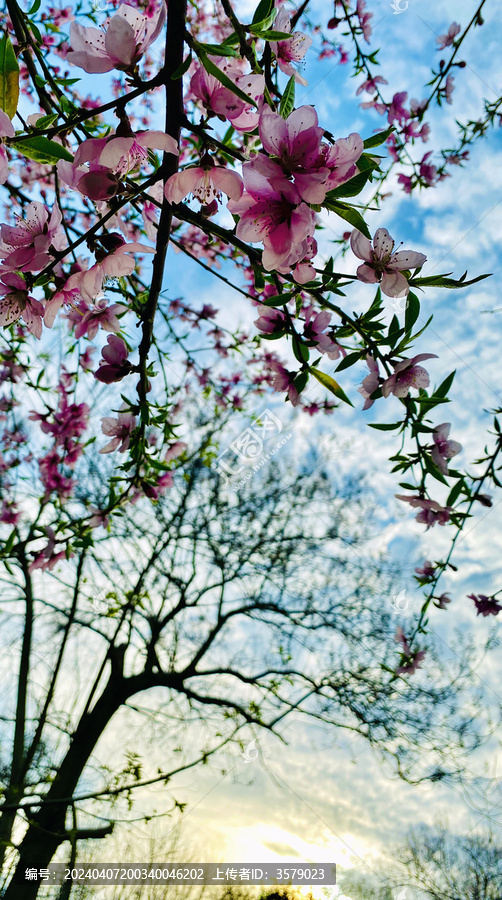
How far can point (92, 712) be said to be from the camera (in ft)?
18.1

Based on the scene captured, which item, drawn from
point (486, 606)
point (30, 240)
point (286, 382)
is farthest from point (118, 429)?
point (486, 606)

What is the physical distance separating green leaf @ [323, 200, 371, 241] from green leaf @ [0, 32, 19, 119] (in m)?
0.36

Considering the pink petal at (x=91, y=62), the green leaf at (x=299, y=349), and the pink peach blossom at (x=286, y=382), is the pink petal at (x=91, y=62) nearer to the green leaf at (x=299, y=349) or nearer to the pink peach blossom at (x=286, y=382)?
the green leaf at (x=299, y=349)

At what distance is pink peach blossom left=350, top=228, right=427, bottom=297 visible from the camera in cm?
68

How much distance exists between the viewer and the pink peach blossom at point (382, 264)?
68 centimetres

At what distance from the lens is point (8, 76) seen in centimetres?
51

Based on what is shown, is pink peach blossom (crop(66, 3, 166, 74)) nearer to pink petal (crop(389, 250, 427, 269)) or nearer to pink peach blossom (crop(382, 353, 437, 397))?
pink petal (crop(389, 250, 427, 269))

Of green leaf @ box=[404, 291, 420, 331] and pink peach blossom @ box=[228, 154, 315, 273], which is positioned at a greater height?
green leaf @ box=[404, 291, 420, 331]

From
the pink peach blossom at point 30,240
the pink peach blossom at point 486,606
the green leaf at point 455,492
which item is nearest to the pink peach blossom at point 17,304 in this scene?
the pink peach blossom at point 30,240

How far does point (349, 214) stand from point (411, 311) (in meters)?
0.30

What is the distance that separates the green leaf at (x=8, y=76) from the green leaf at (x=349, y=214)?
1.17 feet

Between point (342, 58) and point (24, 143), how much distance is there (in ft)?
9.76

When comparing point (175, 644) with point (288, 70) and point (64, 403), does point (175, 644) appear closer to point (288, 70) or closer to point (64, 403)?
point (64, 403)

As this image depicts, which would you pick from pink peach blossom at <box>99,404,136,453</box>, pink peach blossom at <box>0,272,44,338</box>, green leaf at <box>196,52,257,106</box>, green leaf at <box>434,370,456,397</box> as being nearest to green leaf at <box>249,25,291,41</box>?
green leaf at <box>196,52,257,106</box>
